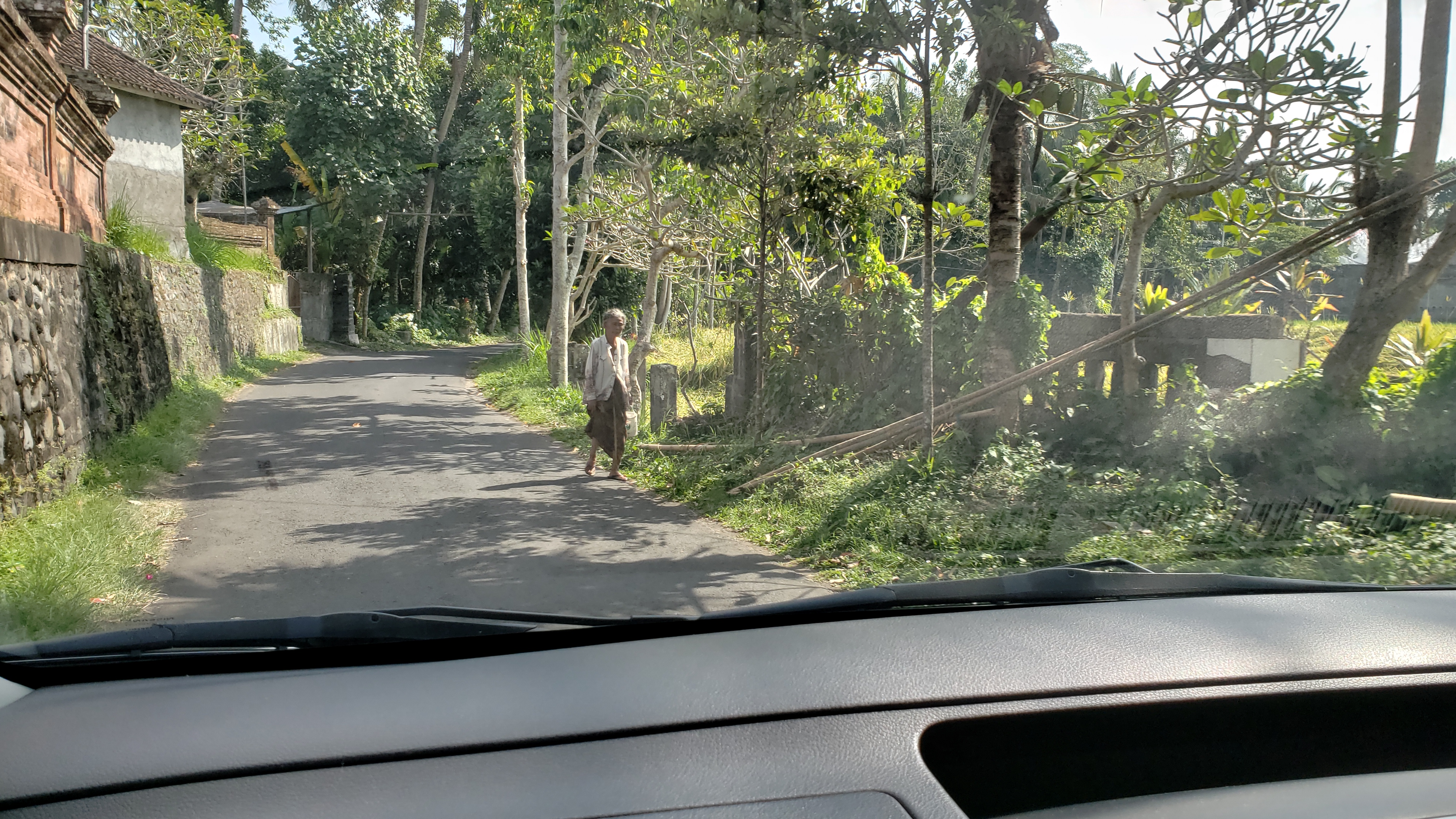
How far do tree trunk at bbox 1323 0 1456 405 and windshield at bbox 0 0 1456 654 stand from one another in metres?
0.03

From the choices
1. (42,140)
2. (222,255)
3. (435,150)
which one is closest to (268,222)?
(222,255)

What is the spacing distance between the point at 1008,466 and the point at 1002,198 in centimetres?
247

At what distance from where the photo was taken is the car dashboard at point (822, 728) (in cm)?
172

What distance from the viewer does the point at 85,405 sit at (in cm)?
898

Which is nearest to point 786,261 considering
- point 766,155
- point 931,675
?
point 766,155

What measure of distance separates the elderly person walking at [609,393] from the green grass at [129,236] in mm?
7613

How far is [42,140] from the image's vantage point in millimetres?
10391

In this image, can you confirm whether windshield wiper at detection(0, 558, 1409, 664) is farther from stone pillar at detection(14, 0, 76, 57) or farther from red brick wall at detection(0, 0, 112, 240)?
stone pillar at detection(14, 0, 76, 57)

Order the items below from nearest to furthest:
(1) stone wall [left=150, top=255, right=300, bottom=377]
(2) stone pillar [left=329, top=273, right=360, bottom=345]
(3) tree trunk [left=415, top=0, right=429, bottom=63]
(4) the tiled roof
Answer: (1) stone wall [left=150, top=255, right=300, bottom=377], (4) the tiled roof, (2) stone pillar [left=329, top=273, right=360, bottom=345], (3) tree trunk [left=415, top=0, right=429, bottom=63]

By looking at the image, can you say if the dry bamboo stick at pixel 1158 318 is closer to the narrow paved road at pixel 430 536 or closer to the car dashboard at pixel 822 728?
the narrow paved road at pixel 430 536

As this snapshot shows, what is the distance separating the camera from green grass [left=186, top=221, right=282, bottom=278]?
878 inches

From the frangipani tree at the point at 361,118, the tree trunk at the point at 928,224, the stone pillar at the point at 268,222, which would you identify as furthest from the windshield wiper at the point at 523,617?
the frangipani tree at the point at 361,118

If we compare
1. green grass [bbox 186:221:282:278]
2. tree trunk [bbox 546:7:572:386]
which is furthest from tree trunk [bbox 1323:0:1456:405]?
green grass [bbox 186:221:282:278]

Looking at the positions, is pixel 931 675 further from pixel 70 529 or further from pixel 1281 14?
pixel 1281 14
